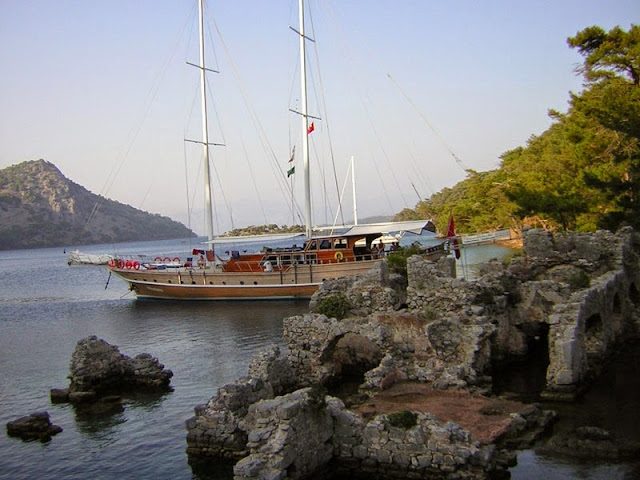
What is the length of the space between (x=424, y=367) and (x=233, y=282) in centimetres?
3402

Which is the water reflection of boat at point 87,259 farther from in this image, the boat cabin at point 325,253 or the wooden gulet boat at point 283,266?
the boat cabin at point 325,253

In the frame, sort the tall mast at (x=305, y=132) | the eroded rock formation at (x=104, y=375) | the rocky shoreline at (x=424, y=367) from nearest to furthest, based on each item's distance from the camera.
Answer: the rocky shoreline at (x=424, y=367) → the eroded rock formation at (x=104, y=375) → the tall mast at (x=305, y=132)

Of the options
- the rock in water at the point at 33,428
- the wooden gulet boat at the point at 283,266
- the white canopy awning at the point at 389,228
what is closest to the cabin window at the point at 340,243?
the wooden gulet boat at the point at 283,266

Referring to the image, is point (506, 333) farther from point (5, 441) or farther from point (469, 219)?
point (469, 219)

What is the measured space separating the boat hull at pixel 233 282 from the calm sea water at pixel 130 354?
4.42 ft

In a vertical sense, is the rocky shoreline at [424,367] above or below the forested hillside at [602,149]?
below

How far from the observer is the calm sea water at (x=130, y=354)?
16203 millimetres

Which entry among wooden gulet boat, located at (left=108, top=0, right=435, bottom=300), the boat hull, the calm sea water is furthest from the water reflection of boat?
wooden gulet boat, located at (left=108, top=0, right=435, bottom=300)

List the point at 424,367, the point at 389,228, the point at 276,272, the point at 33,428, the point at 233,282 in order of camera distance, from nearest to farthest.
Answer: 1. the point at 33,428
2. the point at 424,367
3. the point at 389,228
4. the point at 276,272
5. the point at 233,282

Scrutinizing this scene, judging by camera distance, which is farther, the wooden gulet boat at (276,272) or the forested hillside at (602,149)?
the wooden gulet boat at (276,272)

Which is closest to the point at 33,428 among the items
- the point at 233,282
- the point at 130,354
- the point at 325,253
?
the point at 130,354

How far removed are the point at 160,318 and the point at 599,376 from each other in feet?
108

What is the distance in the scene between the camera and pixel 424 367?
64.4 ft

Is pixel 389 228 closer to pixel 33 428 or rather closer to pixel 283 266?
pixel 283 266
